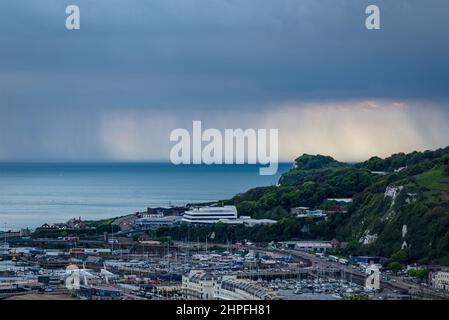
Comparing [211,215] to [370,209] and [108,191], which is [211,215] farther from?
[108,191]

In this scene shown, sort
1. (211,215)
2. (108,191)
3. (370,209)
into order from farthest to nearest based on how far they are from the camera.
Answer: (108,191) → (211,215) → (370,209)

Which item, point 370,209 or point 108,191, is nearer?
point 370,209

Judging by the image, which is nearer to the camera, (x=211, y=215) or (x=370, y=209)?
(x=370, y=209)

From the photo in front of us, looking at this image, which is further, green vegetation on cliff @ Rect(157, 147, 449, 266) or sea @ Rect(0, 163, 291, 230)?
sea @ Rect(0, 163, 291, 230)

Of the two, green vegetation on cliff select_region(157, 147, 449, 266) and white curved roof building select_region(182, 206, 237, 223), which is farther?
white curved roof building select_region(182, 206, 237, 223)

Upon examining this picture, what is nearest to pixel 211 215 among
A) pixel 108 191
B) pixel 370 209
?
pixel 370 209

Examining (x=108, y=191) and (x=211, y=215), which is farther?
(x=108, y=191)

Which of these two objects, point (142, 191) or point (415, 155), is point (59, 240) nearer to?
point (415, 155)

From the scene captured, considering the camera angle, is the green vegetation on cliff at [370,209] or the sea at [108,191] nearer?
the green vegetation on cliff at [370,209]

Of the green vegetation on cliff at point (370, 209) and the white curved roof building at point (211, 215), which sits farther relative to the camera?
the white curved roof building at point (211, 215)

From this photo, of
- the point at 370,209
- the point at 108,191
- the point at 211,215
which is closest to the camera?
the point at 370,209
